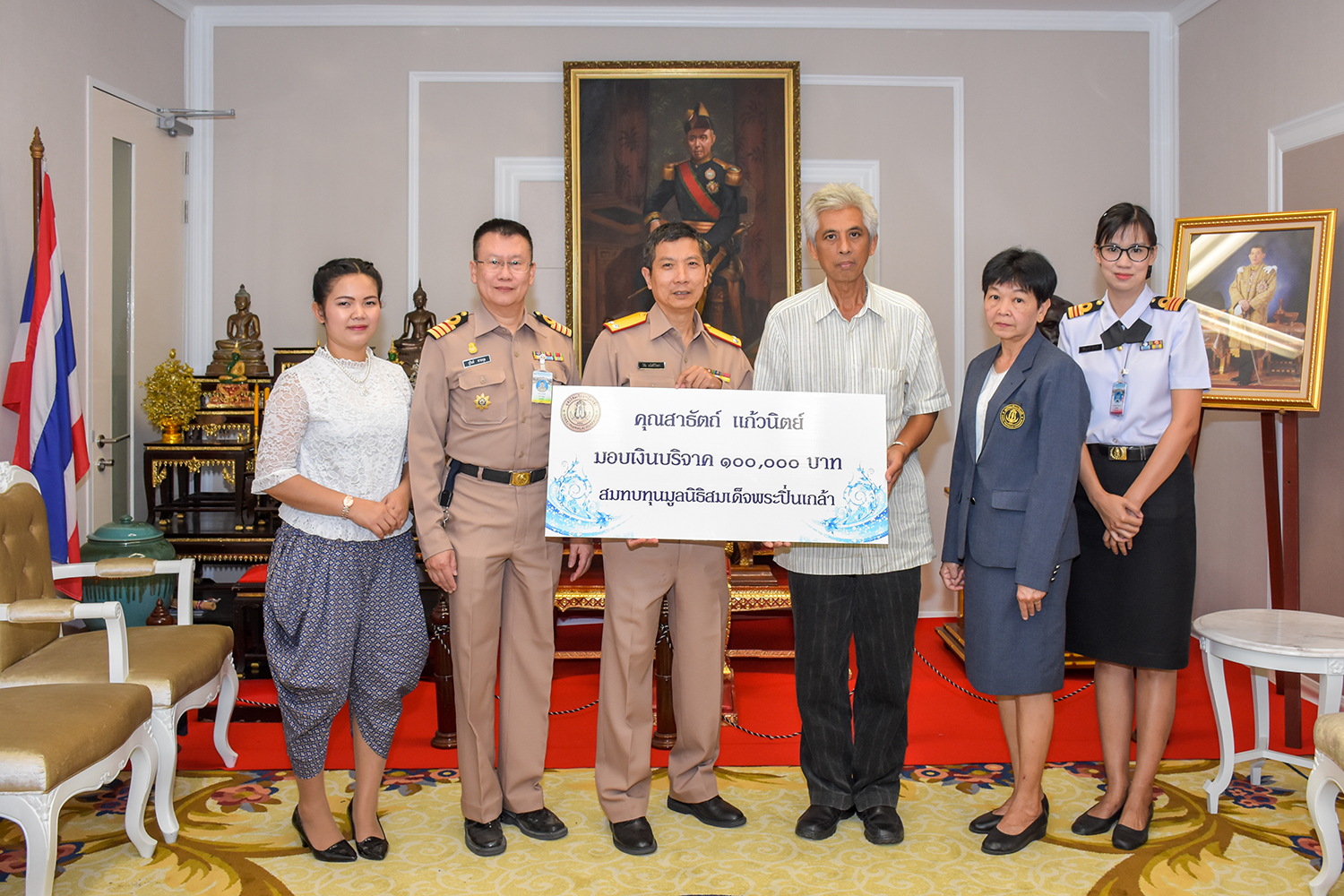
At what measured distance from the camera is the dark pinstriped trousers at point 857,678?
2.72m

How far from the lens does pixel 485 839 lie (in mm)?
2662

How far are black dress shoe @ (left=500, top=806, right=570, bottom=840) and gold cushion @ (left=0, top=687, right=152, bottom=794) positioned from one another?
1.05m

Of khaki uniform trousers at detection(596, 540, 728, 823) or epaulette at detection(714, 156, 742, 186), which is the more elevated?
epaulette at detection(714, 156, 742, 186)

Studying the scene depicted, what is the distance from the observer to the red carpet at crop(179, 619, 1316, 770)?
344cm

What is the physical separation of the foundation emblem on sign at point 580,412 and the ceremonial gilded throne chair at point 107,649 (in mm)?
1445

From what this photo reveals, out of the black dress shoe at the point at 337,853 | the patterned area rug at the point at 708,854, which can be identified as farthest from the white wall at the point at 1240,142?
the black dress shoe at the point at 337,853

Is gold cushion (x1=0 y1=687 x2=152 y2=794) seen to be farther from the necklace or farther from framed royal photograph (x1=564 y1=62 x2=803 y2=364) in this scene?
framed royal photograph (x1=564 y1=62 x2=803 y2=364)

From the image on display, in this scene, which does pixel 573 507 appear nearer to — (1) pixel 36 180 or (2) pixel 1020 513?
(2) pixel 1020 513

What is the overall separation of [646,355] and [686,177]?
2908mm

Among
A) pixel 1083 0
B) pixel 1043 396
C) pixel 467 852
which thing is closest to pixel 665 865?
pixel 467 852

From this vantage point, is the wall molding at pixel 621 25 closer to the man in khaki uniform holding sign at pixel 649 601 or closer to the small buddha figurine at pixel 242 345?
the small buddha figurine at pixel 242 345

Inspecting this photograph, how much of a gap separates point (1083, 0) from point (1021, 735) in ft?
14.3

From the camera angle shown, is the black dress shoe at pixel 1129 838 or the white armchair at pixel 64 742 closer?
the white armchair at pixel 64 742

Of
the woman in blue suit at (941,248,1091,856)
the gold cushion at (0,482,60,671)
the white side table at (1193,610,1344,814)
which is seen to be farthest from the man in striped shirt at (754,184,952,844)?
the gold cushion at (0,482,60,671)
